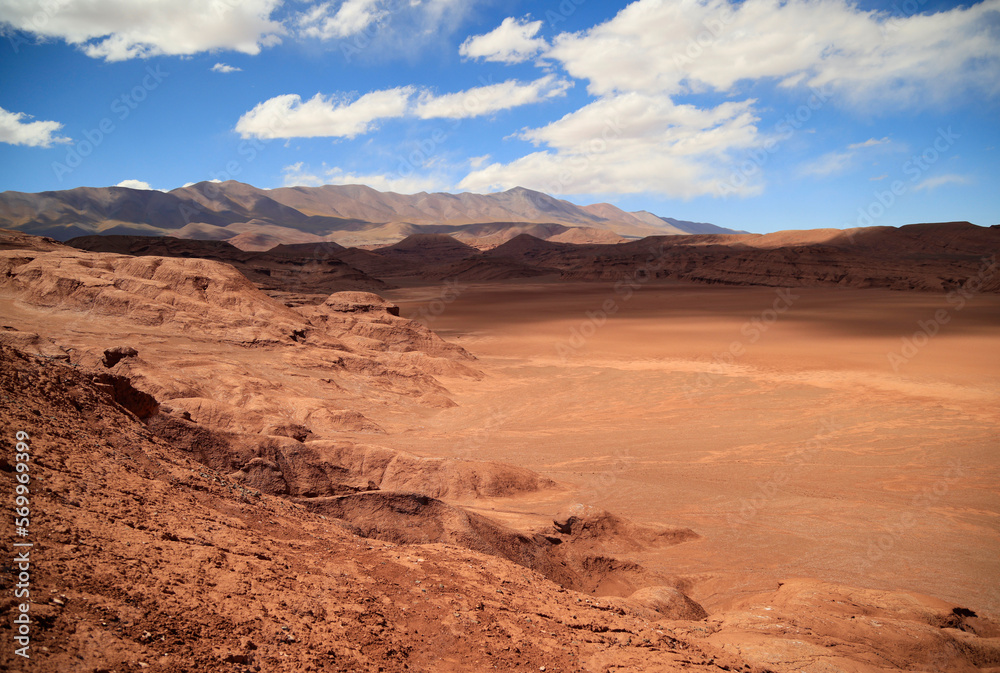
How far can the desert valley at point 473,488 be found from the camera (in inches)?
110

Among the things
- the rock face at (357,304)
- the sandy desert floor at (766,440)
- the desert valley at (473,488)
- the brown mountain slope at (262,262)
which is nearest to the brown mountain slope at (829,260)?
the sandy desert floor at (766,440)

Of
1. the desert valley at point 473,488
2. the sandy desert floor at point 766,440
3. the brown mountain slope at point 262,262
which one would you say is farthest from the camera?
the brown mountain slope at point 262,262

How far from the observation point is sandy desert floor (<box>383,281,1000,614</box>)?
248 inches

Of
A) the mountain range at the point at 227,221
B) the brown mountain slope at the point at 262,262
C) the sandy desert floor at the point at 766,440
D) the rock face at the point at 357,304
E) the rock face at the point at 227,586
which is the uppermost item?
the mountain range at the point at 227,221

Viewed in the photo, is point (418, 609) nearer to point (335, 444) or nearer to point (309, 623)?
point (309, 623)

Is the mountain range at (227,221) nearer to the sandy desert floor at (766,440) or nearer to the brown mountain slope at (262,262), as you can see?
the brown mountain slope at (262,262)

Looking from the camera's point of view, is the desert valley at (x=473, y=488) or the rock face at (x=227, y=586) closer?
the rock face at (x=227, y=586)

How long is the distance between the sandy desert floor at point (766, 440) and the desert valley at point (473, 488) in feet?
0.22

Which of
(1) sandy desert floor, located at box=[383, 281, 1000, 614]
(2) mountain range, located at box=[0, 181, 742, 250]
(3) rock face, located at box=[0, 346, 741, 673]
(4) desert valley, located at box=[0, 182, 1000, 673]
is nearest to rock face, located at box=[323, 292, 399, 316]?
(4) desert valley, located at box=[0, 182, 1000, 673]

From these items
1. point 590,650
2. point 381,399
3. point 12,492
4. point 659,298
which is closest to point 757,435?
point 381,399

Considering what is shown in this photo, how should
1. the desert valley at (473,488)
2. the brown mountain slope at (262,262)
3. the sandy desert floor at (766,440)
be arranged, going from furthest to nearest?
the brown mountain slope at (262,262)
the sandy desert floor at (766,440)
the desert valley at (473,488)

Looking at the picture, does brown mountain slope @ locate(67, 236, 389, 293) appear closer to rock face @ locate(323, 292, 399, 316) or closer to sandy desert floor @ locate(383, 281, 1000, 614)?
rock face @ locate(323, 292, 399, 316)

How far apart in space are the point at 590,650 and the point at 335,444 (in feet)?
15.6

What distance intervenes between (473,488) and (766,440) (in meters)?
6.68
